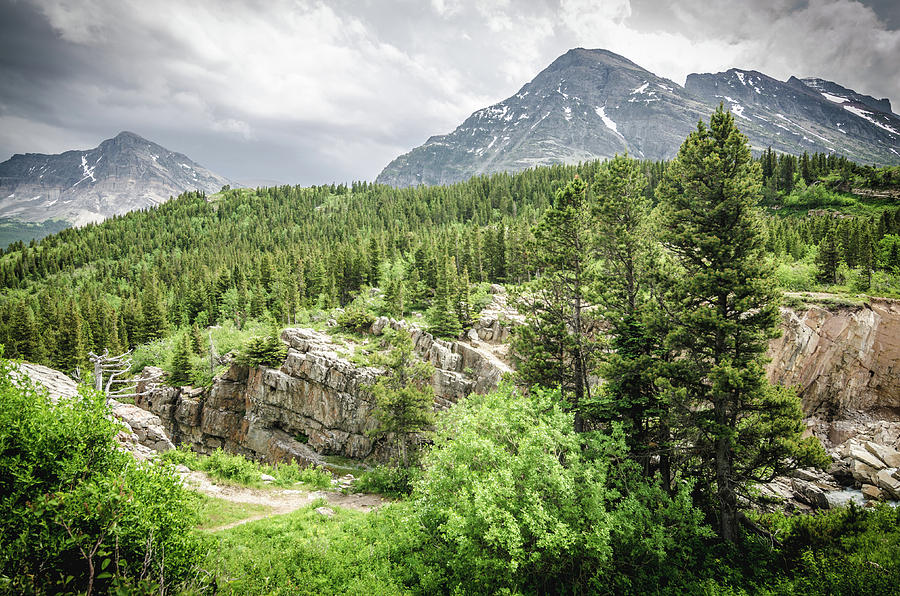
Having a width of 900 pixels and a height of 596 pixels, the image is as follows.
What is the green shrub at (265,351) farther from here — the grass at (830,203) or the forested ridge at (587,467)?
the grass at (830,203)

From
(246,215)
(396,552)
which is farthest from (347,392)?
(246,215)

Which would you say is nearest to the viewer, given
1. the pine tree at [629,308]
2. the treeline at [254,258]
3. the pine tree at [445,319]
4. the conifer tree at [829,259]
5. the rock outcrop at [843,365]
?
the pine tree at [629,308]

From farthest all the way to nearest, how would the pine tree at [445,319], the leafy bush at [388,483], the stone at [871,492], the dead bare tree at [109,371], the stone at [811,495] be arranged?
1. the pine tree at [445,319]
2. the leafy bush at [388,483]
3. the stone at [811,495]
4. the stone at [871,492]
5. the dead bare tree at [109,371]

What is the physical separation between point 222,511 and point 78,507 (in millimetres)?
14543

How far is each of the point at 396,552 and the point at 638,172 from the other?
73.2 ft

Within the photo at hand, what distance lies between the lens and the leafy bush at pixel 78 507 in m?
5.73

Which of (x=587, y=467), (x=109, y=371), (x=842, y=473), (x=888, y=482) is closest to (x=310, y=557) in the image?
(x=587, y=467)

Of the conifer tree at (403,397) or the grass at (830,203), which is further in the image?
the grass at (830,203)

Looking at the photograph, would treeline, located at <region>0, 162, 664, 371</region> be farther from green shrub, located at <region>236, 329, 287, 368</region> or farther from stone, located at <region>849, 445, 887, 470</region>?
stone, located at <region>849, 445, 887, 470</region>

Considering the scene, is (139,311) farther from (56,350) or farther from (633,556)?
(633,556)

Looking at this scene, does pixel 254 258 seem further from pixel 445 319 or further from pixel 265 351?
pixel 445 319

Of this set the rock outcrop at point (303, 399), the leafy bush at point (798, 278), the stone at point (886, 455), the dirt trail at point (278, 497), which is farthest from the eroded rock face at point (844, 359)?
the dirt trail at point (278, 497)

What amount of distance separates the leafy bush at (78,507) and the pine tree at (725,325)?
17216mm

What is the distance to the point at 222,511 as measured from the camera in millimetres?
17781
